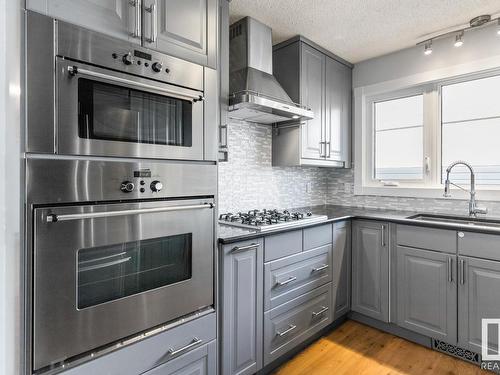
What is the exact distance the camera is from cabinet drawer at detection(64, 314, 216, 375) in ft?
3.76

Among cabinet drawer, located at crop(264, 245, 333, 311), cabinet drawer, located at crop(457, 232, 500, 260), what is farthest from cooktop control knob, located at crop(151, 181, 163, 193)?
cabinet drawer, located at crop(457, 232, 500, 260)

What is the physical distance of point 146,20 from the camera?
1.28 meters

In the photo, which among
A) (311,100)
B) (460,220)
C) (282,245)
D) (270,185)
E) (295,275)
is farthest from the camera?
(270,185)

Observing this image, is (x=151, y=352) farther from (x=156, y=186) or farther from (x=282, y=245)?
(x=282, y=245)

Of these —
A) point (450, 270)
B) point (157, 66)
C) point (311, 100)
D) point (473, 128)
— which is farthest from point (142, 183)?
point (473, 128)

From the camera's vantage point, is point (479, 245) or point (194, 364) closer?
point (194, 364)

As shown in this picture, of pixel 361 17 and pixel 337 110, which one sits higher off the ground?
pixel 361 17

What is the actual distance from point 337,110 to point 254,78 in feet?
4.01

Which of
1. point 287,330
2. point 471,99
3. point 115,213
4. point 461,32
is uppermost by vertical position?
point 461,32

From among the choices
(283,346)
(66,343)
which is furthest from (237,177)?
(66,343)

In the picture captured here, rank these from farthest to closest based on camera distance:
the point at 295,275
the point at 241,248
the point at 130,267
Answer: the point at 295,275 → the point at 241,248 → the point at 130,267

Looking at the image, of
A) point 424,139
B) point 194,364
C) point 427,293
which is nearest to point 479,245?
point 427,293

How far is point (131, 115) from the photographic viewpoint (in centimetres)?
126

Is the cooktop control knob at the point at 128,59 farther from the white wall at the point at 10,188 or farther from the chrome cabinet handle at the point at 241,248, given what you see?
the chrome cabinet handle at the point at 241,248
